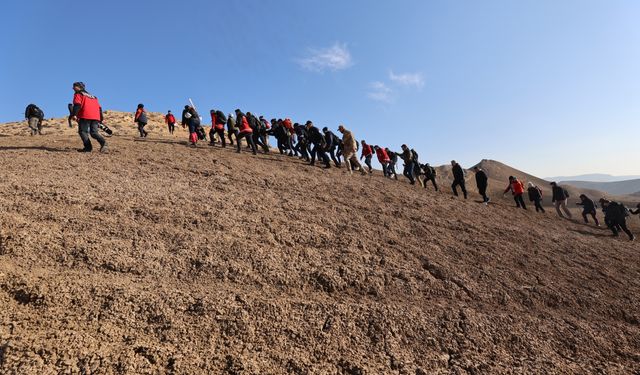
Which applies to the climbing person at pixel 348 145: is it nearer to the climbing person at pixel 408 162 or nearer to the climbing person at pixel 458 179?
the climbing person at pixel 408 162

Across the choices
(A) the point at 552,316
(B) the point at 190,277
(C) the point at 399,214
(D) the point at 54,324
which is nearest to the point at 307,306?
(B) the point at 190,277

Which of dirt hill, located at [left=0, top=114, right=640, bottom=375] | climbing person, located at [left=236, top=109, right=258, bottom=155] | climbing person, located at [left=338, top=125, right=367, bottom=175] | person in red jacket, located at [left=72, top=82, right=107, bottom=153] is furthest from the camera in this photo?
climbing person, located at [left=338, top=125, right=367, bottom=175]

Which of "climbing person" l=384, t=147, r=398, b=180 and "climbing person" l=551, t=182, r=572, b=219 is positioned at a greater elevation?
"climbing person" l=384, t=147, r=398, b=180

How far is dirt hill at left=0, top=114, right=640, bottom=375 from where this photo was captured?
3.43 meters

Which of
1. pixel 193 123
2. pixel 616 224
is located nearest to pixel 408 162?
pixel 616 224

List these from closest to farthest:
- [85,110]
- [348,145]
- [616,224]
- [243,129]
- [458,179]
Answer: [85,110] < [616,224] < [243,129] < [348,145] < [458,179]

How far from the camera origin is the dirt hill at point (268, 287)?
3.43 meters

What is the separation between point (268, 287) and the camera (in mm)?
4566

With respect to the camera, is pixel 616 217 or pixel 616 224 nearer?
pixel 616 217

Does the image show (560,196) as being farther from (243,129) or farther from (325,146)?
(243,129)

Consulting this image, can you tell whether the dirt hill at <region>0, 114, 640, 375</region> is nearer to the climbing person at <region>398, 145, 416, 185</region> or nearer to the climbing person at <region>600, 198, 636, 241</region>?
the climbing person at <region>600, 198, 636, 241</region>

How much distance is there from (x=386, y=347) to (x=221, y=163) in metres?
8.43

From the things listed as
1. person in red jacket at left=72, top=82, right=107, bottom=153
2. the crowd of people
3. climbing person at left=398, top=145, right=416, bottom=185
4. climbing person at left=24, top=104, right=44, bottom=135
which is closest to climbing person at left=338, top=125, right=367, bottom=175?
the crowd of people

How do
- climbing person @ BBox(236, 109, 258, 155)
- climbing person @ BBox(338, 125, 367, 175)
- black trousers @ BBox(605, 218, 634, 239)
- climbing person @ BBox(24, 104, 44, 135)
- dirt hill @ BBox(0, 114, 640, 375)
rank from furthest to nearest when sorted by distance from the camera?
climbing person @ BBox(24, 104, 44, 135) → climbing person @ BBox(338, 125, 367, 175) → climbing person @ BBox(236, 109, 258, 155) → black trousers @ BBox(605, 218, 634, 239) → dirt hill @ BBox(0, 114, 640, 375)
